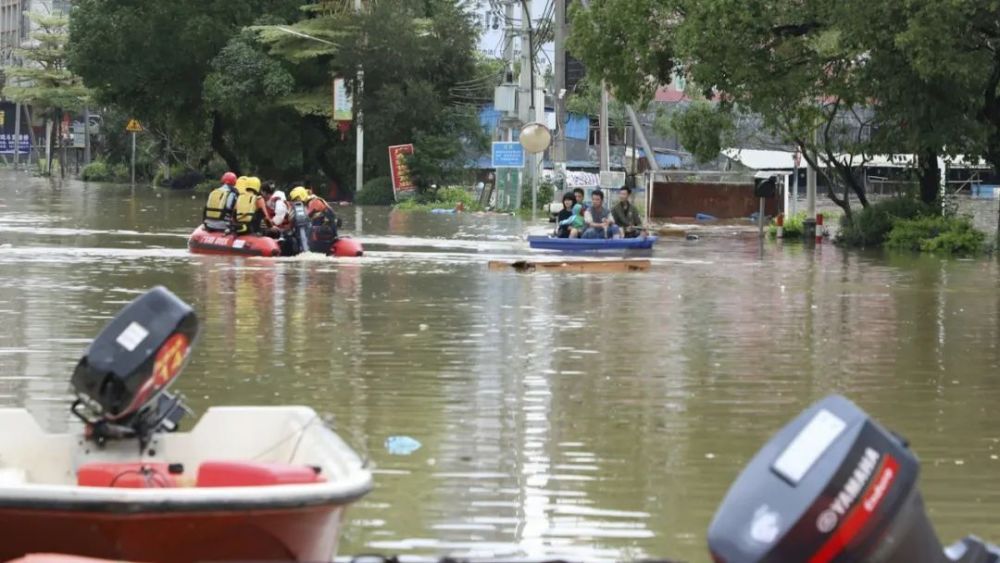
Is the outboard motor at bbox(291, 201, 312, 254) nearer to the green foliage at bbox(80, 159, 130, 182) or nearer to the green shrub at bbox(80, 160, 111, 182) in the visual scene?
the green foliage at bbox(80, 159, 130, 182)

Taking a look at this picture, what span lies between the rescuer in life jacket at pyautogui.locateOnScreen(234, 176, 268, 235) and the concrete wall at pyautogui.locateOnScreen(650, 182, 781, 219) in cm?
1996

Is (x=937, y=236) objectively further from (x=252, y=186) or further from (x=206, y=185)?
(x=206, y=185)

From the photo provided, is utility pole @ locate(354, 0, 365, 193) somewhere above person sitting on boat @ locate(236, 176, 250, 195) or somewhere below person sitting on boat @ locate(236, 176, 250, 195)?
above

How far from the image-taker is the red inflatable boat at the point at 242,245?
2809 centimetres

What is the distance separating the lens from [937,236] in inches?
1353

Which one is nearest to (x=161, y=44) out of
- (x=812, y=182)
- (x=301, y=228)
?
(x=812, y=182)

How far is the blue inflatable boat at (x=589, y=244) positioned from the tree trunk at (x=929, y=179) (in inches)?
300

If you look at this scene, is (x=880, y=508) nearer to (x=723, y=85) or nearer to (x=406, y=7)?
(x=723, y=85)

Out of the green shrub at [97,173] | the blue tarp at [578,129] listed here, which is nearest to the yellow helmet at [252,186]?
the blue tarp at [578,129]

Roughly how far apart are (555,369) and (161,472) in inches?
261

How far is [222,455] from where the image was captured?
9.05 metres

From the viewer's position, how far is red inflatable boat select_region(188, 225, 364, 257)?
92.2ft

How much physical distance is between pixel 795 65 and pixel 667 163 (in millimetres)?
45794

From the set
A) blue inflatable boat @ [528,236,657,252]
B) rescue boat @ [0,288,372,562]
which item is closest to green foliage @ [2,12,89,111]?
blue inflatable boat @ [528,236,657,252]
